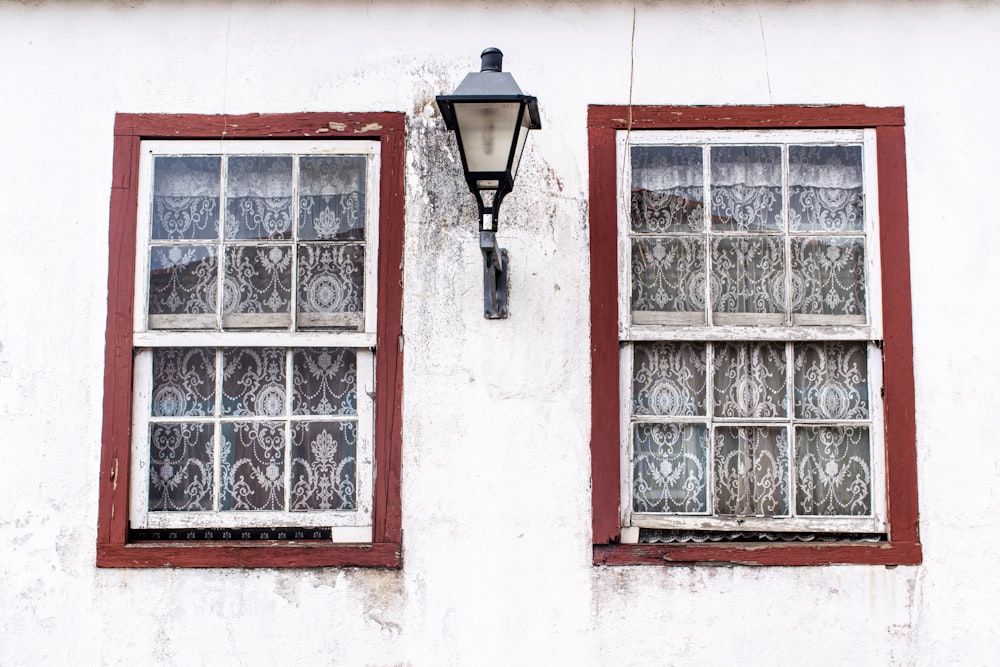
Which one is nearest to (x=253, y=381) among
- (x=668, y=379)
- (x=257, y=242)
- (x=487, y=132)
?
(x=257, y=242)

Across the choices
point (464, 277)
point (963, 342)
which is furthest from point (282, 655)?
point (963, 342)

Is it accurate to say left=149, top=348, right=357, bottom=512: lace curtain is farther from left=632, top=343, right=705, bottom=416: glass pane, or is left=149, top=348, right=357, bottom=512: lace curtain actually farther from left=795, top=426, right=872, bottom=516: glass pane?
left=795, top=426, right=872, bottom=516: glass pane

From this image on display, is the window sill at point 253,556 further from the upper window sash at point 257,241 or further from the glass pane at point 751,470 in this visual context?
the glass pane at point 751,470

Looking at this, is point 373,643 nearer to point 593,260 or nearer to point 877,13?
point 593,260

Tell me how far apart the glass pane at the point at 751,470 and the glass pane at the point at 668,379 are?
178 millimetres

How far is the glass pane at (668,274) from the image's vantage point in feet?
11.8

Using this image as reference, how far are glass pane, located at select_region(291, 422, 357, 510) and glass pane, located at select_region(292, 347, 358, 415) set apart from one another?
7 cm

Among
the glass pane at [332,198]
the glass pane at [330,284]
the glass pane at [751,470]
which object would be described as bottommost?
the glass pane at [751,470]

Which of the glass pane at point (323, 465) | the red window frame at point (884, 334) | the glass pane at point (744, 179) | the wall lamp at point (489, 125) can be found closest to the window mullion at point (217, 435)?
the glass pane at point (323, 465)

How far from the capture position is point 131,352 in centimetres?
355

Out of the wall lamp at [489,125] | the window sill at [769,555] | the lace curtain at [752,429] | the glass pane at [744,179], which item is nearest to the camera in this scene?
the wall lamp at [489,125]

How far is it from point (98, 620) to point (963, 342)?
3670 millimetres

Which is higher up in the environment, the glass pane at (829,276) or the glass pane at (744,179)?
the glass pane at (744,179)

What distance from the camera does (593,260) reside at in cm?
355
